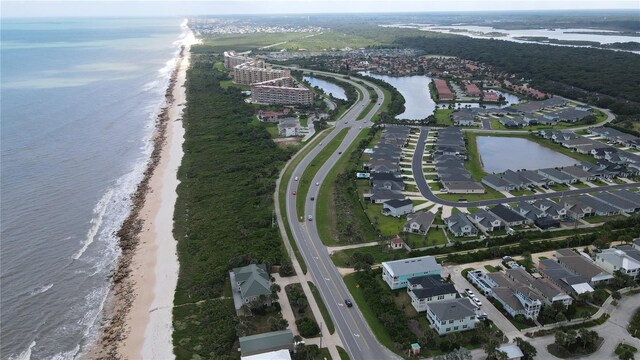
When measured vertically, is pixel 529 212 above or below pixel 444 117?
below

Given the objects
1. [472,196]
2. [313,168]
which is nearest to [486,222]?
[472,196]

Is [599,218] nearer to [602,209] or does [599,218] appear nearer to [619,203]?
[602,209]

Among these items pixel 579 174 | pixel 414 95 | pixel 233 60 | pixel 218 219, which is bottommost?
pixel 218 219

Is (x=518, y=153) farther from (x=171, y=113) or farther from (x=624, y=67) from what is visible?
(x=624, y=67)

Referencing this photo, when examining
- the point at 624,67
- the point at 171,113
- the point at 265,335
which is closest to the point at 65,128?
the point at 171,113

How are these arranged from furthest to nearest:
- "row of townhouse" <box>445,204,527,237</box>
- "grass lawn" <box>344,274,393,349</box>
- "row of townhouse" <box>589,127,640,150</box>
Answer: "row of townhouse" <box>589,127,640,150</box> < "row of townhouse" <box>445,204,527,237</box> < "grass lawn" <box>344,274,393,349</box>

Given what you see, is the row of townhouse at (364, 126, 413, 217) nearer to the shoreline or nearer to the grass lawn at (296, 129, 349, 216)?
the grass lawn at (296, 129, 349, 216)

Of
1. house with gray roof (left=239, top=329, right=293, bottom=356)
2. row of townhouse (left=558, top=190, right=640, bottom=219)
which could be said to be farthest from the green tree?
row of townhouse (left=558, top=190, right=640, bottom=219)
